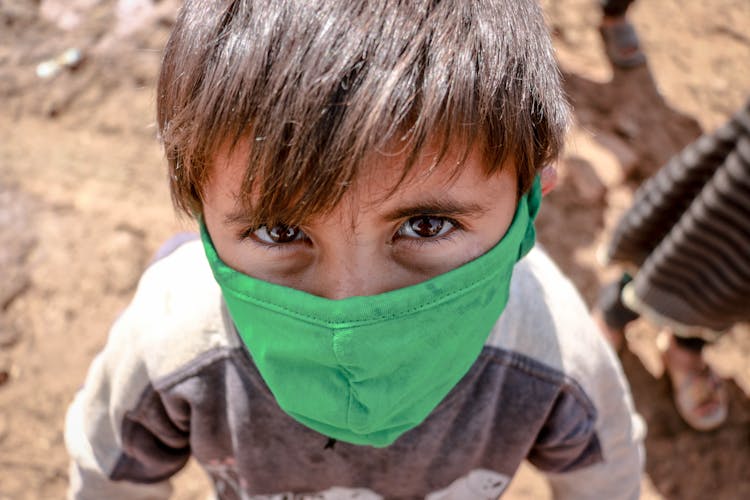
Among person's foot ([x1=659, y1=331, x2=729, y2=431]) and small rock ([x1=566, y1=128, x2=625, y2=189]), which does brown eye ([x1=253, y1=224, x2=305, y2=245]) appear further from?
small rock ([x1=566, y1=128, x2=625, y2=189])

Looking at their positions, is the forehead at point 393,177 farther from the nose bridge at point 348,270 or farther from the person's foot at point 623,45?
the person's foot at point 623,45

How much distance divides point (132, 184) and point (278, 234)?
2071 mm

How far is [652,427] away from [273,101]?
84.1 inches

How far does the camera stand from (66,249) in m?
2.55

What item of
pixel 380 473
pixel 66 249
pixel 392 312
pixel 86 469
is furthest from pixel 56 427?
pixel 392 312

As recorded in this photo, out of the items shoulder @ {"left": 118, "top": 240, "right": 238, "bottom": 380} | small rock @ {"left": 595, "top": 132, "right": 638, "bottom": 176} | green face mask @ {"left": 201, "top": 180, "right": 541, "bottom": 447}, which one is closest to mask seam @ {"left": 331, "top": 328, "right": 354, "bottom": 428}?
green face mask @ {"left": 201, "top": 180, "right": 541, "bottom": 447}

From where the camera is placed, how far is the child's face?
0.80 metres

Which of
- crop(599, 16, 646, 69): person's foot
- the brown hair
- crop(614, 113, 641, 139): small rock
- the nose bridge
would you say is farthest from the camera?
crop(599, 16, 646, 69): person's foot

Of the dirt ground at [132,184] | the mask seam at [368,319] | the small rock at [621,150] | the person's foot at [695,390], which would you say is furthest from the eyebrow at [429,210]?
the small rock at [621,150]

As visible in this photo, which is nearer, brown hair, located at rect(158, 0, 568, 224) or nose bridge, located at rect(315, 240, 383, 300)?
brown hair, located at rect(158, 0, 568, 224)

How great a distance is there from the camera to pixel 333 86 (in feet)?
2.43

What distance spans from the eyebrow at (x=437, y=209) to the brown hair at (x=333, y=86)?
0.06 m

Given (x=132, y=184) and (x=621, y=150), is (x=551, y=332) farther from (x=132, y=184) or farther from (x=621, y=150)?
(x=621, y=150)

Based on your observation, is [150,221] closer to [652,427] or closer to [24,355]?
[24,355]
